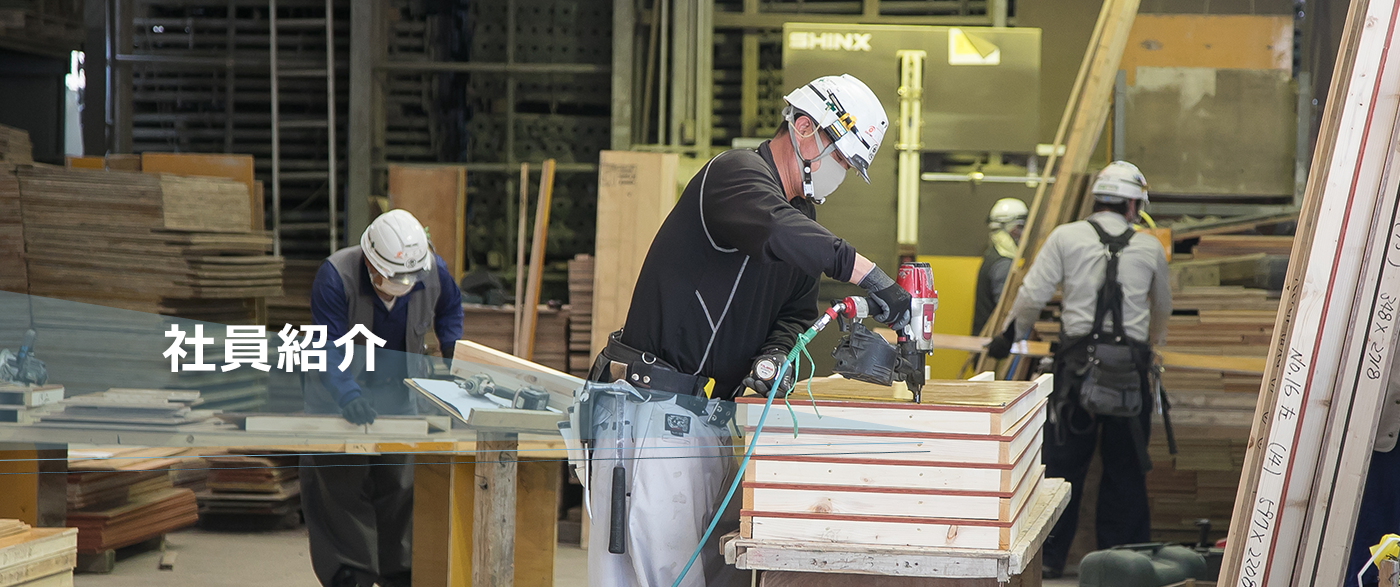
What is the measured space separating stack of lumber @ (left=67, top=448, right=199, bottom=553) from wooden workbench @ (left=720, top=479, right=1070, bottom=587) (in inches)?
149

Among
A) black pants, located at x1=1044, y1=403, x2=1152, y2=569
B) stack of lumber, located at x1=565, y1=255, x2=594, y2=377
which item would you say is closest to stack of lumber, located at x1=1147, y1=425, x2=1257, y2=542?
black pants, located at x1=1044, y1=403, x2=1152, y2=569

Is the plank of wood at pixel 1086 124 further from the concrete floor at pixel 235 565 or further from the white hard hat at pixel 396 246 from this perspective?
the white hard hat at pixel 396 246

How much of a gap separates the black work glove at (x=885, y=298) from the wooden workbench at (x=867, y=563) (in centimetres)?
53

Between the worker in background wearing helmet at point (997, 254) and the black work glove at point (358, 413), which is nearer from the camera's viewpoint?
the black work glove at point (358, 413)

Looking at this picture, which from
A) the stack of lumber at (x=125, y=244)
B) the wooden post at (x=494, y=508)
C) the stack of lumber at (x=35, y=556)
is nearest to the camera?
the stack of lumber at (x=35, y=556)

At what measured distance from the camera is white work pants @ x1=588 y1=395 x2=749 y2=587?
3039 millimetres

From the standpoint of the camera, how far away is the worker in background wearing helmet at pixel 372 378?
15.1ft

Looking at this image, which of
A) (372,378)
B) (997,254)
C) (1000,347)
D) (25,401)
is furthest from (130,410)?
(997,254)

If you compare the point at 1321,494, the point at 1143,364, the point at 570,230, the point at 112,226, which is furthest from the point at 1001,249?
the point at 112,226

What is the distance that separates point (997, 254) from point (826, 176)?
13.8ft

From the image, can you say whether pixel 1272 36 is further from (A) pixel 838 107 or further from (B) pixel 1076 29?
(A) pixel 838 107

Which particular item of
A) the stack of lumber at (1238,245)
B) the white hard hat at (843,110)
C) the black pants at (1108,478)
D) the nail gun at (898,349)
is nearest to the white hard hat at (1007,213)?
the stack of lumber at (1238,245)

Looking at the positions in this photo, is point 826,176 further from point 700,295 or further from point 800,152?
point 700,295

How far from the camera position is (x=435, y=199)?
8.08 m
